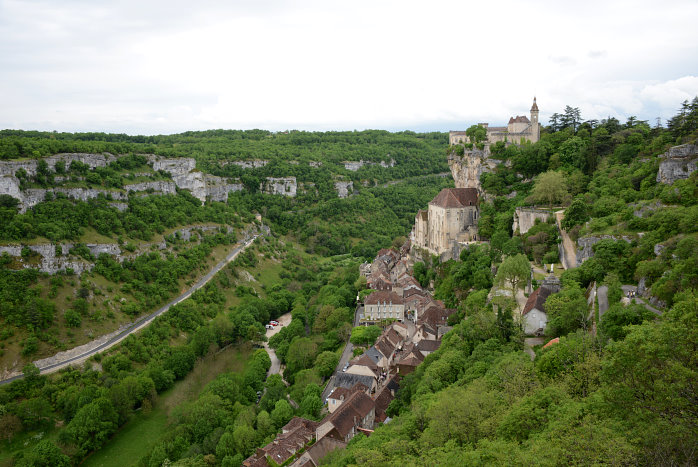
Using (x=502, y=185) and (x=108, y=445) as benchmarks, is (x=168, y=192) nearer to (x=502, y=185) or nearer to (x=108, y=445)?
(x=108, y=445)

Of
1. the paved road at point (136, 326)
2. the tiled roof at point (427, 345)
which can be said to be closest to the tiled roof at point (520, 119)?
the tiled roof at point (427, 345)

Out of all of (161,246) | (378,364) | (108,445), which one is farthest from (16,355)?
(378,364)

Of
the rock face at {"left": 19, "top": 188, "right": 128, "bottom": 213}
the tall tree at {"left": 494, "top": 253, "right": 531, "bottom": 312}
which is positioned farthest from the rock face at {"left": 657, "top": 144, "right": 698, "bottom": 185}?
the rock face at {"left": 19, "top": 188, "right": 128, "bottom": 213}

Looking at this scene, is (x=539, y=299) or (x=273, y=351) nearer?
(x=539, y=299)

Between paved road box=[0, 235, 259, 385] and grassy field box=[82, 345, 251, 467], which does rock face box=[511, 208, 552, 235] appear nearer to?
grassy field box=[82, 345, 251, 467]

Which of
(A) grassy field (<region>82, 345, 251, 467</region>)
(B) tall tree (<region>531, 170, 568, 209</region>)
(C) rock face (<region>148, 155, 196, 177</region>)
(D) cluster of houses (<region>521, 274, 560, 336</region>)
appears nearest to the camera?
(D) cluster of houses (<region>521, 274, 560, 336</region>)

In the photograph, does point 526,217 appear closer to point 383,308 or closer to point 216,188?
point 383,308

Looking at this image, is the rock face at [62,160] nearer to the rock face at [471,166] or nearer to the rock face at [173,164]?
the rock face at [173,164]

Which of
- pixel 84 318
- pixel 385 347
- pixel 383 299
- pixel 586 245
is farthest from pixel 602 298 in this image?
pixel 84 318
